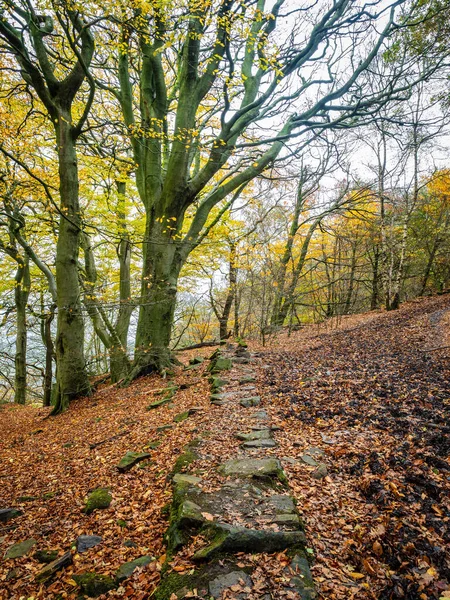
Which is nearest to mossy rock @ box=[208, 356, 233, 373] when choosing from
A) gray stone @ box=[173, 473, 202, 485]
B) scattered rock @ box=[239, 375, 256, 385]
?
scattered rock @ box=[239, 375, 256, 385]

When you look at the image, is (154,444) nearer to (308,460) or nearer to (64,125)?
(308,460)

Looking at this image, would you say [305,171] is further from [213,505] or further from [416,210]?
[213,505]

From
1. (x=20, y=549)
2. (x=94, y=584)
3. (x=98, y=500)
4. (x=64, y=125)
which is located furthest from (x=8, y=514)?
(x=64, y=125)

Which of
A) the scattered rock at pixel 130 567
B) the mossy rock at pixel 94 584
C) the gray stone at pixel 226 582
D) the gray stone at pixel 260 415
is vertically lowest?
the mossy rock at pixel 94 584

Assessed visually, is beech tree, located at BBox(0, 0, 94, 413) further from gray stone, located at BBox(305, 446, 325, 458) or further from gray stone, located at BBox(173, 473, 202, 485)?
gray stone, located at BBox(305, 446, 325, 458)

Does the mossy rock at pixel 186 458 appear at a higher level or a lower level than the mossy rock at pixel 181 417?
higher

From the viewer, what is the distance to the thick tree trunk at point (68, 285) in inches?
290

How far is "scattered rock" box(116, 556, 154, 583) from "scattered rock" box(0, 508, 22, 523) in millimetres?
1920

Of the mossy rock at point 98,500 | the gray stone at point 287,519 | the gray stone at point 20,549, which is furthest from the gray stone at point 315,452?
the gray stone at point 20,549

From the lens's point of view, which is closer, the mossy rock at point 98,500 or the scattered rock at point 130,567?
the scattered rock at point 130,567

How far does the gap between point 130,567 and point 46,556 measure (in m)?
0.90

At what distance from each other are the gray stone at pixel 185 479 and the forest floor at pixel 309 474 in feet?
0.61

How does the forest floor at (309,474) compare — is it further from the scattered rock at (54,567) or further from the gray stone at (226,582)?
the gray stone at (226,582)

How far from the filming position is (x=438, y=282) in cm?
1744
